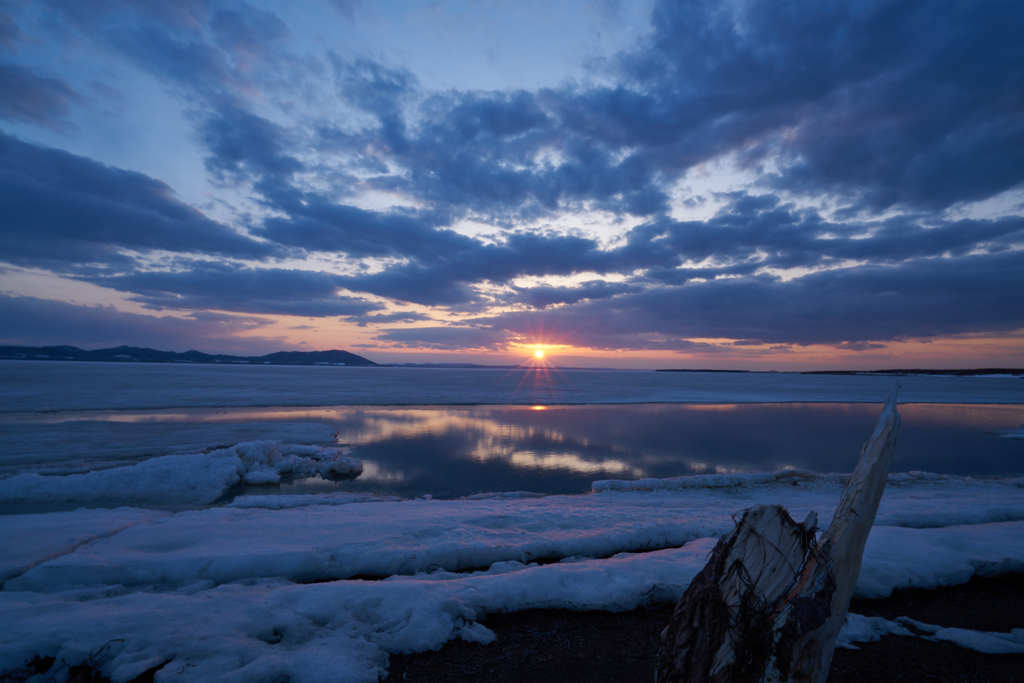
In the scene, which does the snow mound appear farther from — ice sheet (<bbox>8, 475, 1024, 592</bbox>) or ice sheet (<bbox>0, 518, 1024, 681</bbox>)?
ice sheet (<bbox>0, 518, 1024, 681</bbox>)

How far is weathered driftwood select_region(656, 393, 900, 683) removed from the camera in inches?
94.7

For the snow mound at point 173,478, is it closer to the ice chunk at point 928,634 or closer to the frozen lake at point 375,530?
the frozen lake at point 375,530

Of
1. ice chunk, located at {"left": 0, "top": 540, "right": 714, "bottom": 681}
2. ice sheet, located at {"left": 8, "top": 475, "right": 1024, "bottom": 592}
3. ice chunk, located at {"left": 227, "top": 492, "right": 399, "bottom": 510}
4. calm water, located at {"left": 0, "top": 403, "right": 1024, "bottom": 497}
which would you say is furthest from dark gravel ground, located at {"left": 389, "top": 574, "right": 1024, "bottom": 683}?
calm water, located at {"left": 0, "top": 403, "right": 1024, "bottom": 497}

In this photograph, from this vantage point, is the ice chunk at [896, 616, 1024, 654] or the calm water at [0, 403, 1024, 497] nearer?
the ice chunk at [896, 616, 1024, 654]

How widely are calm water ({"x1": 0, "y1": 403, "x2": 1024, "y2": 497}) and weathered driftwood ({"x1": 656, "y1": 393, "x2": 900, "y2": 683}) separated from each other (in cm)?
889

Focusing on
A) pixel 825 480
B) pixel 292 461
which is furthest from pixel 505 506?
pixel 825 480

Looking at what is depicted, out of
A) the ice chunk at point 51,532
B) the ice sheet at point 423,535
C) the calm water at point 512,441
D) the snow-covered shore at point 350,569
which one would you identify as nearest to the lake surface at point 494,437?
the calm water at point 512,441

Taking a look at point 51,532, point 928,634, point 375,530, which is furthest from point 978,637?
point 51,532

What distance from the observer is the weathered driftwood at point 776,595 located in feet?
7.89

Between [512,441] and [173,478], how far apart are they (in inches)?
432

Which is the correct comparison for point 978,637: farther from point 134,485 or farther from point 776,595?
point 134,485

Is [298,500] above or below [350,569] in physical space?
below

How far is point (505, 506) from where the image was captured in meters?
9.11

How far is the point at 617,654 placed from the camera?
4477mm
